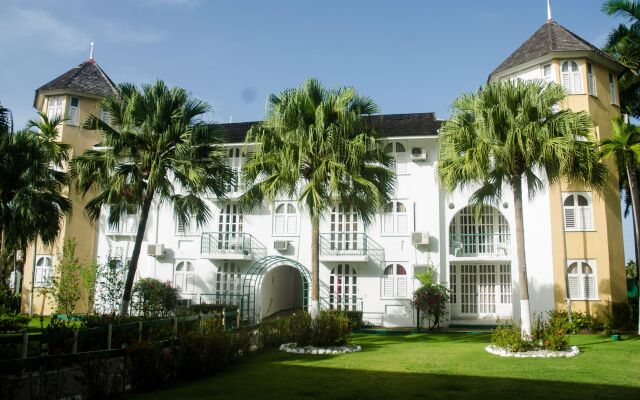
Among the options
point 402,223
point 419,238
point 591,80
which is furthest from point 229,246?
point 591,80

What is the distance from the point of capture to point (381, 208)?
16875mm

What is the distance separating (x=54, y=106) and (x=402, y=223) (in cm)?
1859

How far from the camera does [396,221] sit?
24844 mm

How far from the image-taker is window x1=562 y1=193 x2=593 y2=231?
21.9 meters

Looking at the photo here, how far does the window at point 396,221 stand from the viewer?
24.7m

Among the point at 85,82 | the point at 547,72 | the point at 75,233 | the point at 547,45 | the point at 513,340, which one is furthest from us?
the point at 85,82

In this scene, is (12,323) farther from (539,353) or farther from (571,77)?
(571,77)

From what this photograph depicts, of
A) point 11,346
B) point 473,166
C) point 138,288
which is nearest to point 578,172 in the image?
point 473,166

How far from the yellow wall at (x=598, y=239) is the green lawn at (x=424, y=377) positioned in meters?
5.44

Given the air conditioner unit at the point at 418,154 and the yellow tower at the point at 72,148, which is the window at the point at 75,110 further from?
the air conditioner unit at the point at 418,154

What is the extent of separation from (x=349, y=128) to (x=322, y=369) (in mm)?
7151

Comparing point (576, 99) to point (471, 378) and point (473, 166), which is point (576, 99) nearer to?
point (473, 166)

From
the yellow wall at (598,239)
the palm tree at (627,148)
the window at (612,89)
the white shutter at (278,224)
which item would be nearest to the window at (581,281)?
the yellow wall at (598,239)

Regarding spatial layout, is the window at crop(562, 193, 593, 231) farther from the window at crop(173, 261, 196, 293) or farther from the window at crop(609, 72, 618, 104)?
the window at crop(173, 261, 196, 293)
